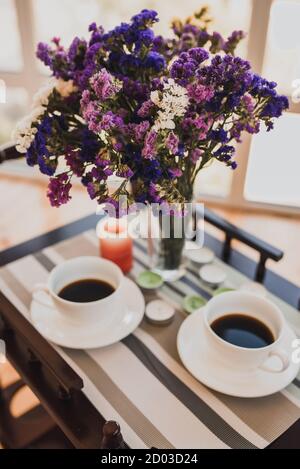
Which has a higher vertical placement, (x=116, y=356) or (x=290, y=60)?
(x=290, y=60)

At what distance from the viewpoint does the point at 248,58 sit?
239cm

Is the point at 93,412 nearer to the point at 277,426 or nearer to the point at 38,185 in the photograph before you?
the point at 277,426

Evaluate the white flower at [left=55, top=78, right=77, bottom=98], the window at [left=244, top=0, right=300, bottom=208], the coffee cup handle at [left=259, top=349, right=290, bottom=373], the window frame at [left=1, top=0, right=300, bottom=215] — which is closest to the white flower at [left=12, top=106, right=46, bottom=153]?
the white flower at [left=55, top=78, right=77, bottom=98]

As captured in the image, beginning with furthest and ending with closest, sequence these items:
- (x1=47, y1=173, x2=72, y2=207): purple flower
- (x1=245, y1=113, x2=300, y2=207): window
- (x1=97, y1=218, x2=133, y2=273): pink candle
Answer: (x1=245, y1=113, x2=300, y2=207): window → (x1=97, y1=218, x2=133, y2=273): pink candle → (x1=47, y1=173, x2=72, y2=207): purple flower

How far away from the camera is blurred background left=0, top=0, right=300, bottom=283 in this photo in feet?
7.52

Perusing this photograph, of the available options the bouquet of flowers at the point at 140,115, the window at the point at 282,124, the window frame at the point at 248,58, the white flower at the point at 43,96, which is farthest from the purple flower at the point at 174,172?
the window frame at the point at 248,58

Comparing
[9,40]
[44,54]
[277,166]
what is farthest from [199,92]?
[9,40]

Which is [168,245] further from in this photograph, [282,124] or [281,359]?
[282,124]

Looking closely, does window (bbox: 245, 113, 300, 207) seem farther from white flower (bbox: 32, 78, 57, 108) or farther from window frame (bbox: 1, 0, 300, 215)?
white flower (bbox: 32, 78, 57, 108)

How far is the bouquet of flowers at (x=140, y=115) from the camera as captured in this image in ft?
2.71

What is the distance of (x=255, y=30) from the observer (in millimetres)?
2301

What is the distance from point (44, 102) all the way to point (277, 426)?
803 millimetres

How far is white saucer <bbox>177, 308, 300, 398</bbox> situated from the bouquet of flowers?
332 mm
